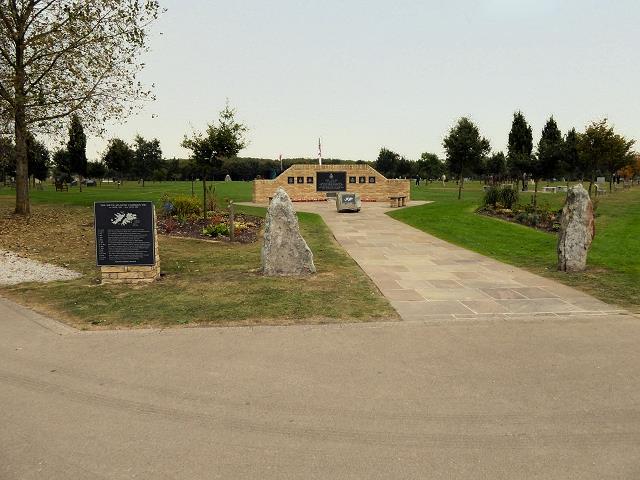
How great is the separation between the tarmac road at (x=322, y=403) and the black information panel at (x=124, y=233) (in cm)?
271

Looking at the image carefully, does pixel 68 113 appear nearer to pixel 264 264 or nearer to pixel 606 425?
pixel 264 264

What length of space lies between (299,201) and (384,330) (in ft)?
93.4

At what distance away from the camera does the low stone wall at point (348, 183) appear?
3409cm

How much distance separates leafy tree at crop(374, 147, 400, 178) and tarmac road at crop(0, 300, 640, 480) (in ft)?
260

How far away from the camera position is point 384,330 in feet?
19.6

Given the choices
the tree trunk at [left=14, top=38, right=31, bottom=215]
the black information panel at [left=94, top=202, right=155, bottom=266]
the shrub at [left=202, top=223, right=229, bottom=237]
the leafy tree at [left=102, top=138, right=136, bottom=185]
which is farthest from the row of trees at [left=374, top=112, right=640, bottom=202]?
the leafy tree at [left=102, top=138, right=136, bottom=185]

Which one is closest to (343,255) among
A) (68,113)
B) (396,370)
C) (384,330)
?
(384,330)

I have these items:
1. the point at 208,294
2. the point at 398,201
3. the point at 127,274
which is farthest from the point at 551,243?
the point at 398,201

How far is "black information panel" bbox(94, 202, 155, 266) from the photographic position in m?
8.67

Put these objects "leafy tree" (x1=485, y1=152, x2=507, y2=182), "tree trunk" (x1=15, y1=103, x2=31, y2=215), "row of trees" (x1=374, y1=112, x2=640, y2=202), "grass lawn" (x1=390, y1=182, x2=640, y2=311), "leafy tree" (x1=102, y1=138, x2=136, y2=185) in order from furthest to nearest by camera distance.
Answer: "leafy tree" (x1=485, y1=152, x2=507, y2=182) < "leafy tree" (x1=102, y1=138, x2=136, y2=185) < "row of trees" (x1=374, y1=112, x2=640, y2=202) < "tree trunk" (x1=15, y1=103, x2=31, y2=215) < "grass lawn" (x1=390, y1=182, x2=640, y2=311)

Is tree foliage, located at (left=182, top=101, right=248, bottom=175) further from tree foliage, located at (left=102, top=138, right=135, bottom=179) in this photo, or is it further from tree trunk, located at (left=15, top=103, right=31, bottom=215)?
tree foliage, located at (left=102, top=138, right=135, bottom=179)

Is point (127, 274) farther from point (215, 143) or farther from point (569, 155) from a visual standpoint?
point (569, 155)

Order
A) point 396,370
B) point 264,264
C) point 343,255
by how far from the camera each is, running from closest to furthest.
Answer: point 396,370 → point 264,264 → point 343,255

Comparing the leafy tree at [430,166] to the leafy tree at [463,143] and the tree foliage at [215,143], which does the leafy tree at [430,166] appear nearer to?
the leafy tree at [463,143]
